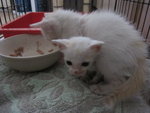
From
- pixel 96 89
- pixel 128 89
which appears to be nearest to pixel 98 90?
pixel 96 89

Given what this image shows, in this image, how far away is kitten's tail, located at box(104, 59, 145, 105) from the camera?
32.1 inches

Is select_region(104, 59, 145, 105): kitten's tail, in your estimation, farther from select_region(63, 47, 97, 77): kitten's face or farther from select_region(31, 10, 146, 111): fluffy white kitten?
select_region(63, 47, 97, 77): kitten's face

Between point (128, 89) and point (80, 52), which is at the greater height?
point (80, 52)

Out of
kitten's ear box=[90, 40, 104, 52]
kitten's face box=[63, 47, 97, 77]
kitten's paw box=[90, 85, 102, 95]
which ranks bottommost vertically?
kitten's paw box=[90, 85, 102, 95]

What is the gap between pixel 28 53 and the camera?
4.10 feet

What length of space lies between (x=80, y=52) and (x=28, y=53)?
61cm

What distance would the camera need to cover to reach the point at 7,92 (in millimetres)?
900

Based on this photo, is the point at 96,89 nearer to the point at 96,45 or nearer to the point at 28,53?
the point at 96,45

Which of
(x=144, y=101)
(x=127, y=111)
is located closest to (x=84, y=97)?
(x=127, y=111)

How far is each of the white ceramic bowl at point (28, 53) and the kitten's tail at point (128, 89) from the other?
0.44 metres

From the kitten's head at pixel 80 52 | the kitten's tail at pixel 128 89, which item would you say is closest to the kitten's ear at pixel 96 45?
the kitten's head at pixel 80 52

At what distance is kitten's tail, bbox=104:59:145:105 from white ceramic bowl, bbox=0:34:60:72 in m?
0.44

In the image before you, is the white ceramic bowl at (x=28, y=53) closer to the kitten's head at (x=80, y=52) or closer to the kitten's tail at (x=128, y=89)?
the kitten's head at (x=80, y=52)

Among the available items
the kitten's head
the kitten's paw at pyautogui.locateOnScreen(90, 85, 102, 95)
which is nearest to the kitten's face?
the kitten's head
